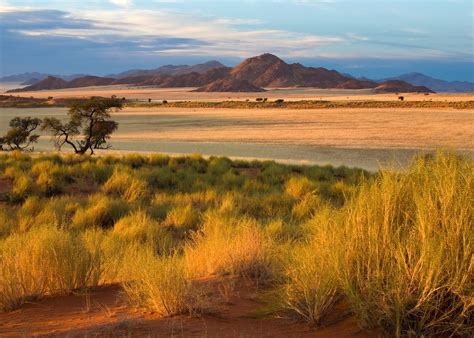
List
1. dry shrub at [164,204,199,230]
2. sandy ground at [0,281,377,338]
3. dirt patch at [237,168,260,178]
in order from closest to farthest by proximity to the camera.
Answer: sandy ground at [0,281,377,338], dry shrub at [164,204,199,230], dirt patch at [237,168,260,178]

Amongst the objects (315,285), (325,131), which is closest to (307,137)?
(325,131)

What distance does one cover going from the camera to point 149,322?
5.32 m

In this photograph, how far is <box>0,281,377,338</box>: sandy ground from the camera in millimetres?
5066

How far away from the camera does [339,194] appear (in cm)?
1762

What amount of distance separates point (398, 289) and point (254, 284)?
2.42 meters

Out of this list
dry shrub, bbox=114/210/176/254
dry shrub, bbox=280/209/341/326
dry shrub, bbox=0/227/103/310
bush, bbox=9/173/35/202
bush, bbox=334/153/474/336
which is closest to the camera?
bush, bbox=334/153/474/336

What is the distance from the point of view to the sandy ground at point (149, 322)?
5.07m

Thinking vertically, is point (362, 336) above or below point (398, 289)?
below

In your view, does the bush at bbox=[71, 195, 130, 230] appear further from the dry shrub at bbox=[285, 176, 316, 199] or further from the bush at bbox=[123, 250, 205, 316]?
the bush at bbox=[123, 250, 205, 316]

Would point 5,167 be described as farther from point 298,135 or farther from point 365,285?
point 298,135

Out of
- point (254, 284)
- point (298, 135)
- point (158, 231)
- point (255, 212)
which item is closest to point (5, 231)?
point (158, 231)

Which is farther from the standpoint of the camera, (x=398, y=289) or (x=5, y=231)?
(x=5, y=231)

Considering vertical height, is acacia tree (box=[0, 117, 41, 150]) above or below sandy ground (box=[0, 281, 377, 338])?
below

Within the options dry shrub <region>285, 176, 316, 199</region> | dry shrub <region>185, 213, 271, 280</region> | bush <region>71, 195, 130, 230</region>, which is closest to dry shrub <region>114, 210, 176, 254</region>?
bush <region>71, 195, 130, 230</region>
